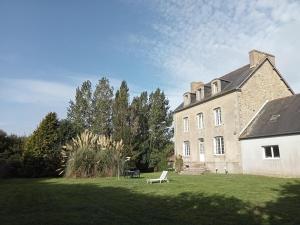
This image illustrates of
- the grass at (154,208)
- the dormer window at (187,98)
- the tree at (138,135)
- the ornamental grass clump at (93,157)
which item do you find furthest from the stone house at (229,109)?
the grass at (154,208)

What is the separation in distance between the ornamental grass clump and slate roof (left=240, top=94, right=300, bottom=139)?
9073 millimetres

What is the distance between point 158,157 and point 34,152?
13874 millimetres

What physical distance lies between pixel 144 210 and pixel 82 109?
32.2m

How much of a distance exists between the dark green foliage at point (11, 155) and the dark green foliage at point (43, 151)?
945 mm

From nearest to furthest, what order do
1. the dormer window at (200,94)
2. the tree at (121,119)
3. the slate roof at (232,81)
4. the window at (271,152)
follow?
1. the window at (271,152)
2. the slate roof at (232,81)
3. the dormer window at (200,94)
4. the tree at (121,119)

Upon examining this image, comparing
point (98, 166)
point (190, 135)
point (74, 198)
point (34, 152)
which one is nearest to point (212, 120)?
point (190, 135)

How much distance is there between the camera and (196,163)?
27.5m

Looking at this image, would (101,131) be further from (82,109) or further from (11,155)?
(11,155)

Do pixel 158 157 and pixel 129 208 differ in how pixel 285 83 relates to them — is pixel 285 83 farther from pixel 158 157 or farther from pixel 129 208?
pixel 129 208

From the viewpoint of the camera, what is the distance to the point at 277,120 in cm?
2014

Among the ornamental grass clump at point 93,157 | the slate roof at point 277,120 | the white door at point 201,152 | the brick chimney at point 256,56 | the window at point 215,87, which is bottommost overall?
the ornamental grass clump at point 93,157

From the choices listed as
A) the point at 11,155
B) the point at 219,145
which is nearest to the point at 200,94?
the point at 219,145

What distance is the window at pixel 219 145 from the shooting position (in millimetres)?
24734

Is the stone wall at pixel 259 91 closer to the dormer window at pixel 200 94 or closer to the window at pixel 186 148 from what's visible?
the dormer window at pixel 200 94
